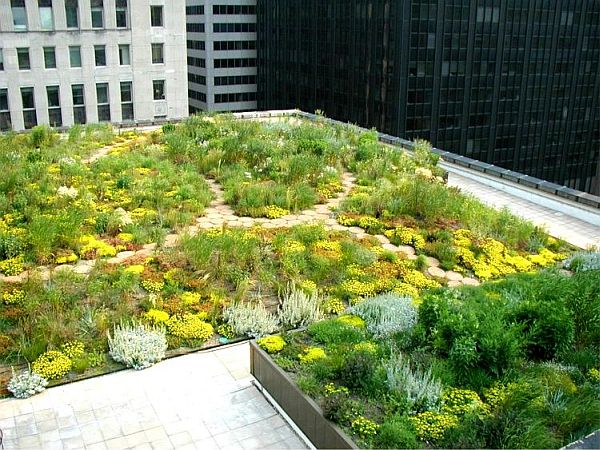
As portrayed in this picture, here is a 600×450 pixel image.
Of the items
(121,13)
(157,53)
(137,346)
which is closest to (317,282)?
(137,346)

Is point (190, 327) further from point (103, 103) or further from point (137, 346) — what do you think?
point (103, 103)

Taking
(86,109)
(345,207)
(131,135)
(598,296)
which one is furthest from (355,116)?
(598,296)

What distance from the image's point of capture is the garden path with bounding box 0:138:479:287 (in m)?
12.5


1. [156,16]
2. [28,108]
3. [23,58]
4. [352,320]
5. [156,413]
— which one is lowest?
[156,413]

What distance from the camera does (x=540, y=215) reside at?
1697cm

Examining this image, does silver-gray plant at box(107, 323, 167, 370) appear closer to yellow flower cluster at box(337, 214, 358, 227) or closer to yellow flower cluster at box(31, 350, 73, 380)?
yellow flower cluster at box(31, 350, 73, 380)

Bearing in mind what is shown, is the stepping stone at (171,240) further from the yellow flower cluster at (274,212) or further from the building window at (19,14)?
the building window at (19,14)

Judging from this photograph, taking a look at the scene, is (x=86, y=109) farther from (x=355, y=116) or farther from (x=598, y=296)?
(x=598, y=296)

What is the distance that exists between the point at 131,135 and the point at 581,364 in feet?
59.0

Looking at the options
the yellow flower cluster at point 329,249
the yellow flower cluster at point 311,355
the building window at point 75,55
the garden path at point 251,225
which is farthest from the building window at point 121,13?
the yellow flower cluster at point 311,355

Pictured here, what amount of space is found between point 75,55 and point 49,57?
4.45ft

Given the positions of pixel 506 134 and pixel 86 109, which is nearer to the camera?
pixel 86 109

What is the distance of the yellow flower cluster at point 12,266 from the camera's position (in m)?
12.2

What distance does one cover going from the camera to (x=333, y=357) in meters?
9.09
